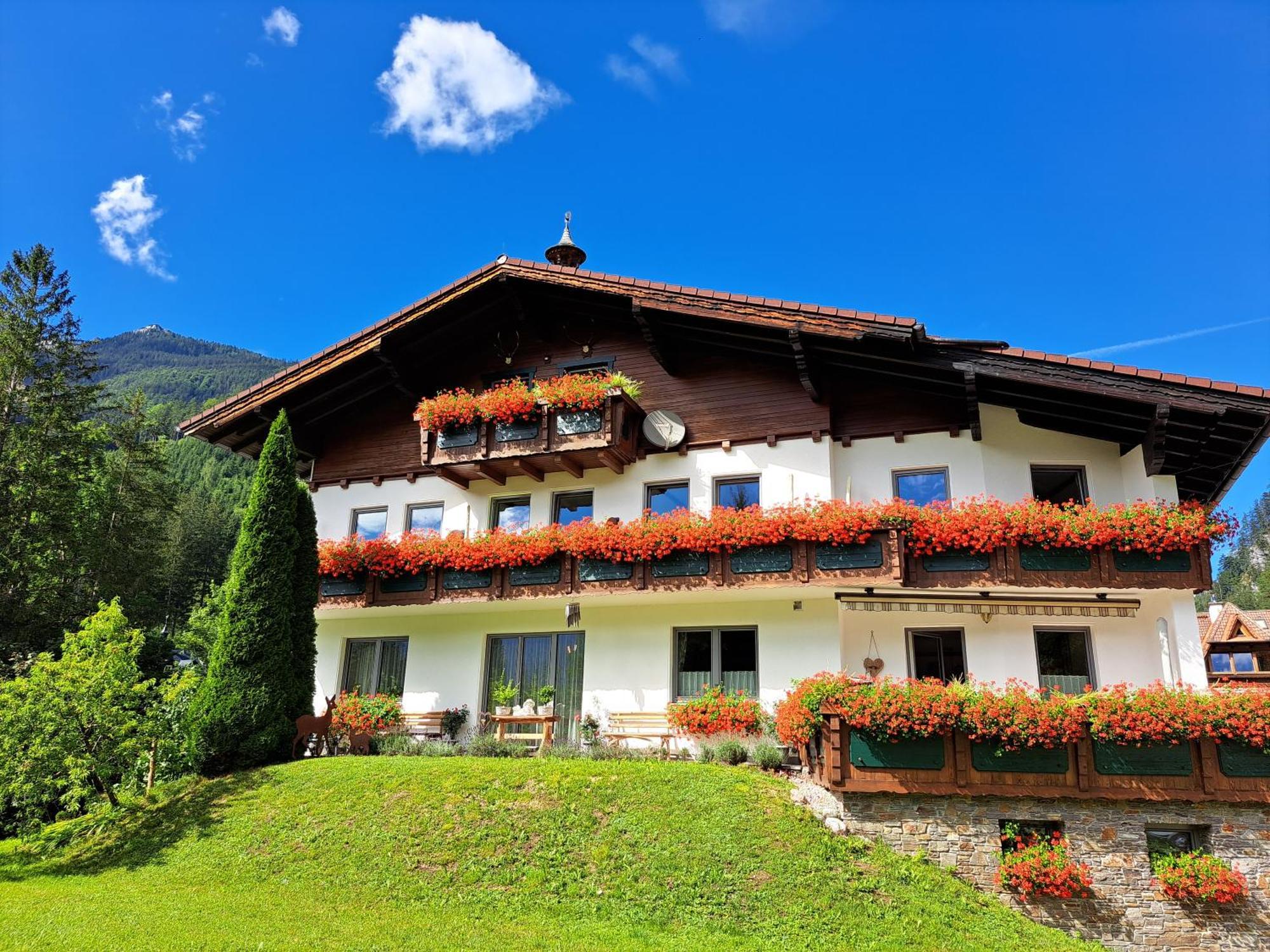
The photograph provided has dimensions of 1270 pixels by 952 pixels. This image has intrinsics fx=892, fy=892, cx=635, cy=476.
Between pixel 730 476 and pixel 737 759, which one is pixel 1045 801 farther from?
pixel 730 476

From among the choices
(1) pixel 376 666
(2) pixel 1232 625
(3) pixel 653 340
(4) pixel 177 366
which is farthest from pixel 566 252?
(4) pixel 177 366

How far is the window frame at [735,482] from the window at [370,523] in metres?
7.49

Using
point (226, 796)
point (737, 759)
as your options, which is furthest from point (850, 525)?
point (226, 796)

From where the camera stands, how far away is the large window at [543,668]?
17.0 metres

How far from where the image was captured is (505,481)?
18.9 meters

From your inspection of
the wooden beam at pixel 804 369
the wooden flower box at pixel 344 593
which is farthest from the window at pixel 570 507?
the wooden beam at pixel 804 369

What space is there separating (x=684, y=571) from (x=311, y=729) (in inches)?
280

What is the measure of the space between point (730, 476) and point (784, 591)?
8.57 ft

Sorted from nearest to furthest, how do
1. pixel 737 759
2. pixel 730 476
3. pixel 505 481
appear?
pixel 737 759
pixel 730 476
pixel 505 481

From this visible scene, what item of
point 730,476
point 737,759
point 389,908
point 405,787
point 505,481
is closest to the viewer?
point 389,908

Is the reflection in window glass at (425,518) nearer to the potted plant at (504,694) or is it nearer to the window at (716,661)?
the potted plant at (504,694)

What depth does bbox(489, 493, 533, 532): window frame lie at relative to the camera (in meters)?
18.6

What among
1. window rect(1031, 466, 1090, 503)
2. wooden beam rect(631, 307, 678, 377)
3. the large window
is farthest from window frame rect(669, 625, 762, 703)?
window rect(1031, 466, 1090, 503)

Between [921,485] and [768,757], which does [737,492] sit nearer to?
[921,485]
